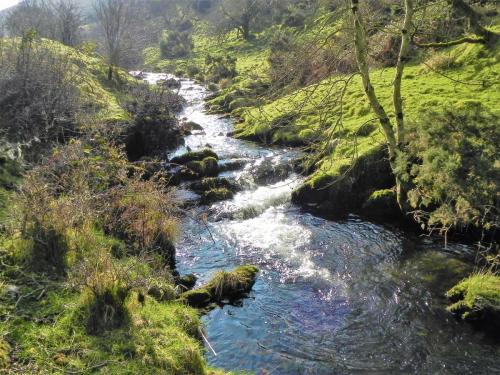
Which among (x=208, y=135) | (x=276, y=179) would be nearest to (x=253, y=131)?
(x=208, y=135)

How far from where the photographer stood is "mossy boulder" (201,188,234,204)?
18575 millimetres

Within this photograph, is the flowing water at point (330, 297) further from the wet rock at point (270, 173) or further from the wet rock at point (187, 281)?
the wet rock at point (270, 173)

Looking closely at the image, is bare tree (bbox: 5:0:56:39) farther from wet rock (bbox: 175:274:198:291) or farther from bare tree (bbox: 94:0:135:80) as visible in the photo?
wet rock (bbox: 175:274:198:291)

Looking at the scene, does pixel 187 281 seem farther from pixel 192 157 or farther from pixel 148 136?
pixel 148 136

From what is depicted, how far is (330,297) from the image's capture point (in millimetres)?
11406

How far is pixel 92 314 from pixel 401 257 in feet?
29.0

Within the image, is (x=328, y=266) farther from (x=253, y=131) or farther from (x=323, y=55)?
(x=253, y=131)

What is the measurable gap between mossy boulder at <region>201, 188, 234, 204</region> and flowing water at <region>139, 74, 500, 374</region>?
490mm

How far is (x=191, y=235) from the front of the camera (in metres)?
15.5

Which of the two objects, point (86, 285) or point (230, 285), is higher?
point (86, 285)

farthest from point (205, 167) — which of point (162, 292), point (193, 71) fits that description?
point (193, 71)

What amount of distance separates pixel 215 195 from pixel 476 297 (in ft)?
36.2

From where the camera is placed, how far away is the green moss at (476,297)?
9.87 meters

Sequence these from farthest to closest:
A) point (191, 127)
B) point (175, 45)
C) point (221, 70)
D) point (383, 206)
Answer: point (175, 45) < point (221, 70) < point (191, 127) < point (383, 206)
